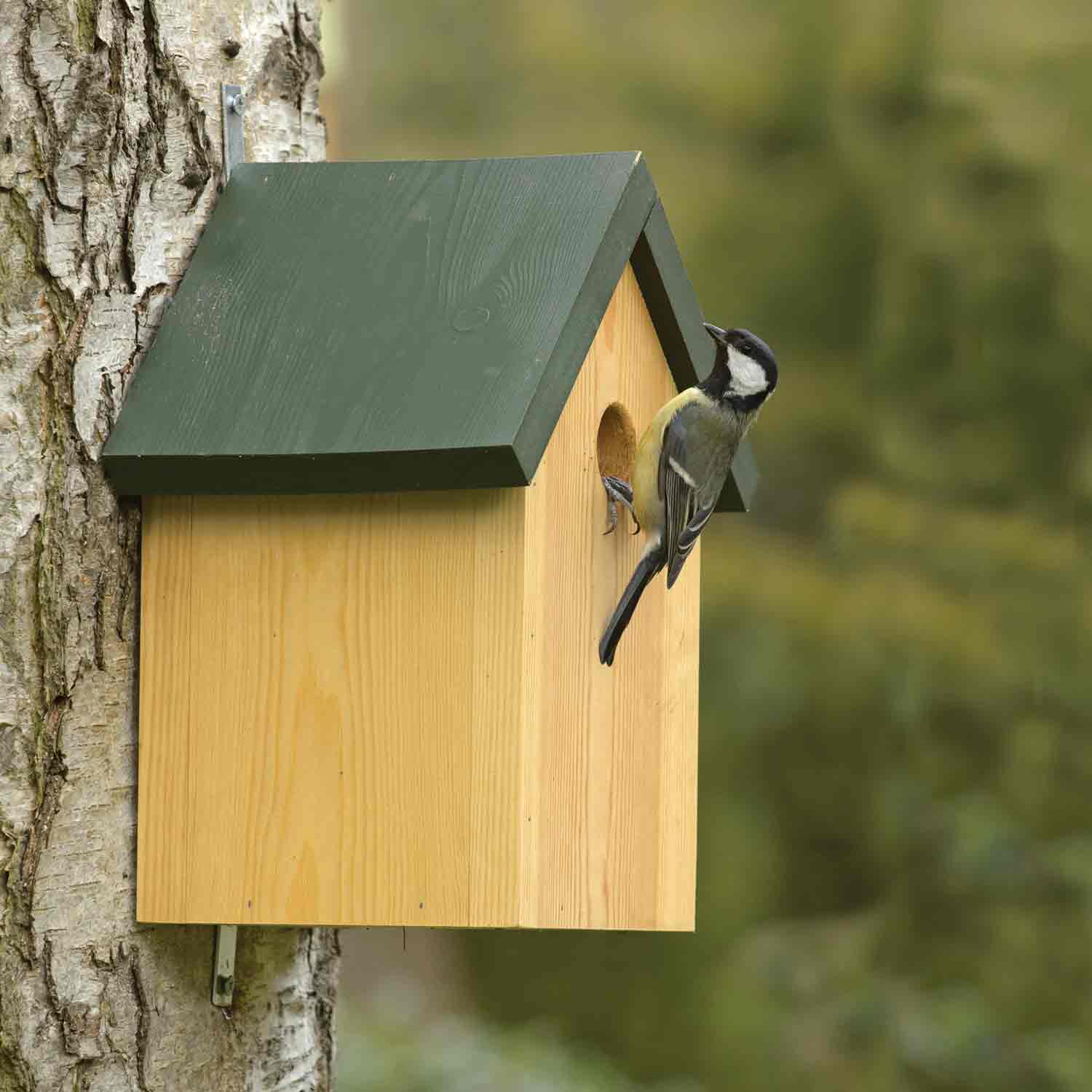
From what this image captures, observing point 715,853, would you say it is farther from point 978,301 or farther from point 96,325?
point 96,325

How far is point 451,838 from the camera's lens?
2404 millimetres

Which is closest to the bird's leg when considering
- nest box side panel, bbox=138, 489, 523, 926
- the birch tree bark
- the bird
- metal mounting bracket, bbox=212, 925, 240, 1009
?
the bird

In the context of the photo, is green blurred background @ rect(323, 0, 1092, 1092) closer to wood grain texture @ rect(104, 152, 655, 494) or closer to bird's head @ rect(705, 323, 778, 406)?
bird's head @ rect(705, 323, 778, 406)

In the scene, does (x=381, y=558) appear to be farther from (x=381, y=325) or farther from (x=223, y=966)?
(x=223, y=966)

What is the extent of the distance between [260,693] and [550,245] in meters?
0.78

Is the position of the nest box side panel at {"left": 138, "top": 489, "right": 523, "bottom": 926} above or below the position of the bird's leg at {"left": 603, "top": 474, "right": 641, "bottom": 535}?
below

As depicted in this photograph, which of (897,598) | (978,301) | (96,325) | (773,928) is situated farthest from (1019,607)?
(96,325)

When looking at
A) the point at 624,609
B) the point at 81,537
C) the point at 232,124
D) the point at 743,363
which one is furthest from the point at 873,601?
the point at 81,537

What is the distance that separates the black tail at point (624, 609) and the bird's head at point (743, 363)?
0.41 m

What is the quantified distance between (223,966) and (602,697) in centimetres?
72

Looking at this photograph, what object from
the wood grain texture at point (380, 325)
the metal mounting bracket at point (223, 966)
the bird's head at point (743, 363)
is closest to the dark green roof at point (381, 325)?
the wood grain texture at point (380, 325)

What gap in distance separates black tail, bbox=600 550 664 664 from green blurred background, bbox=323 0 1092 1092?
2881 mm

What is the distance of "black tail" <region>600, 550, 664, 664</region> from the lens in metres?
2.72

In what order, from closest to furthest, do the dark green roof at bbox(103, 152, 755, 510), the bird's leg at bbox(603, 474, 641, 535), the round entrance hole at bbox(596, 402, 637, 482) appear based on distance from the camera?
the dark green roof at bbox(103, 152, 755, 510)
the bird's leg at bbox(603, 474, 641, 535)
the round entrance hole at bbox(596, 402, 637, 482)
